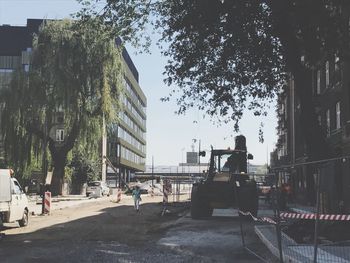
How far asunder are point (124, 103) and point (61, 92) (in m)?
52.9

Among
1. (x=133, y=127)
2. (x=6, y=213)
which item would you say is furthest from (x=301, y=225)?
(x=133, y=127)

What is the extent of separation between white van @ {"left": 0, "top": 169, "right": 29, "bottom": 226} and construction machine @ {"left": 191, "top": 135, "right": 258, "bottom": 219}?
699cm

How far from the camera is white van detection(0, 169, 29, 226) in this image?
17.8m

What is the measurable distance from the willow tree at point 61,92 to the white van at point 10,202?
883 inches

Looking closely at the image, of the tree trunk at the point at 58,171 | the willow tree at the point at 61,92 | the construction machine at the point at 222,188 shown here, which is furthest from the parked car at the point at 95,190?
the construction machine at the point at 222,188

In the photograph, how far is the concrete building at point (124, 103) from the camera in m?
98.7

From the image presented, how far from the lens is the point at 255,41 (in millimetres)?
16125

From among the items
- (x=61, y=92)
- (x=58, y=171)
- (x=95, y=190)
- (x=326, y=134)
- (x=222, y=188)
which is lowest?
(x=95, y=190)

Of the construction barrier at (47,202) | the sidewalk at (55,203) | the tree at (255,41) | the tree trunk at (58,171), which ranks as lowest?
the sidewalk at (55,203)

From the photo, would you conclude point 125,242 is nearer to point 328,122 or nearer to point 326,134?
point 326,134

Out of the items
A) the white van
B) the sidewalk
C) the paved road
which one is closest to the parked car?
the sidewalk

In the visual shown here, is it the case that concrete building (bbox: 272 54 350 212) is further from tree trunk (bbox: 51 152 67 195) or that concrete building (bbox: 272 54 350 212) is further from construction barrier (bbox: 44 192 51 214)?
tree trunk (bbox: 51 152 67 195)

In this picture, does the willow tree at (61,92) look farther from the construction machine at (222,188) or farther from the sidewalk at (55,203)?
the construction machine at (222,188)

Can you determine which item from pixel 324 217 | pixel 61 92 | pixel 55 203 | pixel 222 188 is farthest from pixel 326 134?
pixel 61 92
